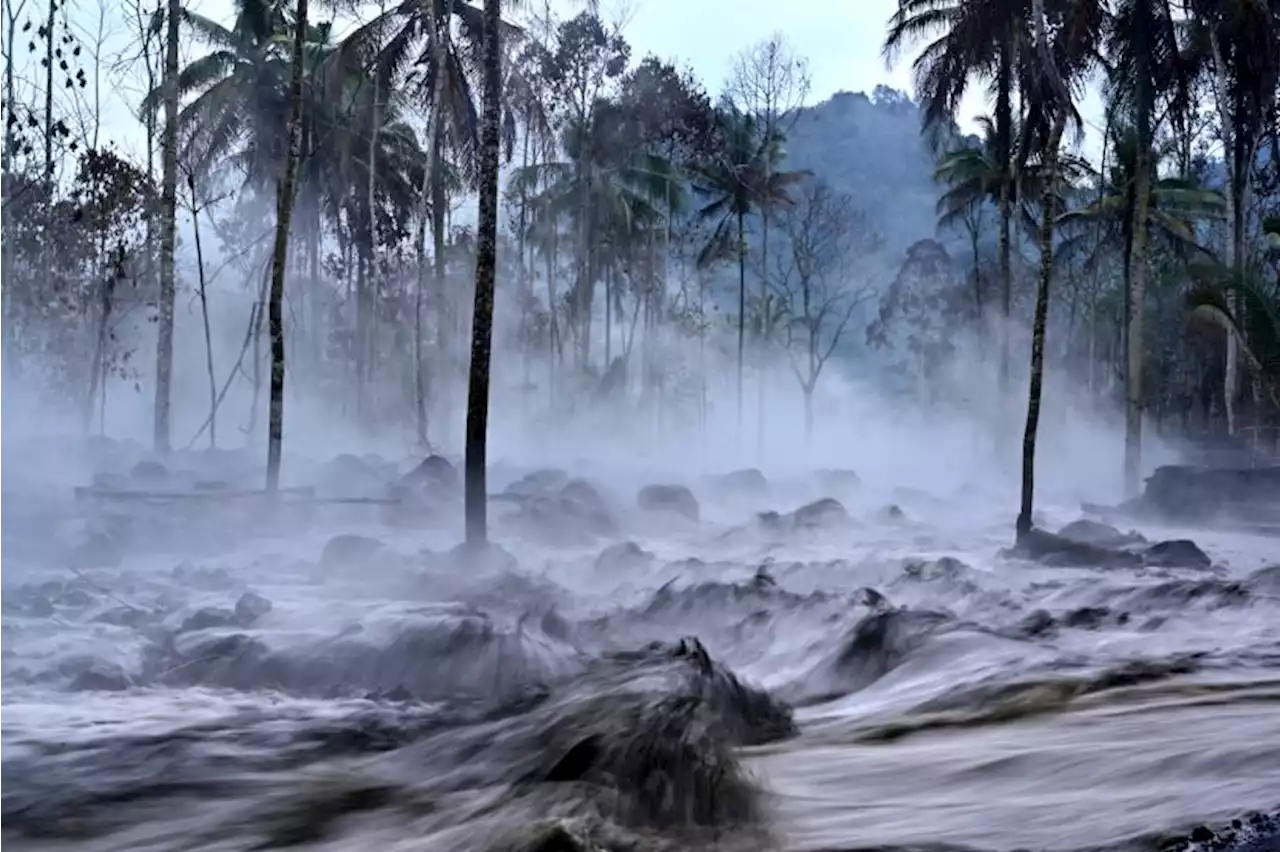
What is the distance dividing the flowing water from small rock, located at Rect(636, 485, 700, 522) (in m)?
5.45

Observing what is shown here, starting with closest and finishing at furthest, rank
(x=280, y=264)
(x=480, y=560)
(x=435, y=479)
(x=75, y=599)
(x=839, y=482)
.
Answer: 1. (x=75, y=599)
2. (x=480, y=560)
3. (x=280, y=264)
4. (x=435, y=479)
5. (x=839, y=482)

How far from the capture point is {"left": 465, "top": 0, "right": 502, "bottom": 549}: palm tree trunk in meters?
13.5

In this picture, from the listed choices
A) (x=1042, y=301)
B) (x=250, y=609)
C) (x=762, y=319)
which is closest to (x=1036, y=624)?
(x=1042, y=301)

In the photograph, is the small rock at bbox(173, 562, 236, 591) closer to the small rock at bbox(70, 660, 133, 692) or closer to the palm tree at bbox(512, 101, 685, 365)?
the small rock at bbox(70, 660, 133, 692)

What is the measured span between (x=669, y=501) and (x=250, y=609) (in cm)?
1116

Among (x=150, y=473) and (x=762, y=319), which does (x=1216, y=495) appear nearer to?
(x=150, y=473)

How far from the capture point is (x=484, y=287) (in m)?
13.5

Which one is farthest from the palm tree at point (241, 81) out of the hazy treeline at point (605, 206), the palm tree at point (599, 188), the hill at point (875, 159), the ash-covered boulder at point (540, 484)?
the hill at point (875, 159)

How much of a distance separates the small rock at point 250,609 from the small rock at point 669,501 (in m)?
10.4

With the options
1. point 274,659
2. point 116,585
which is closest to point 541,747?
point 274,659

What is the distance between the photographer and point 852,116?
159500 mm

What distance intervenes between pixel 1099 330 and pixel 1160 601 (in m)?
44.0

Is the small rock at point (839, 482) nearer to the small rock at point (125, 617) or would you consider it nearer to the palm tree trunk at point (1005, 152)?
the palm tree trunk at point (1005, 152)

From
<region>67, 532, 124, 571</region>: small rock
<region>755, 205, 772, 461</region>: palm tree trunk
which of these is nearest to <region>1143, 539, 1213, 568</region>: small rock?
<region>67, 532, 124, 571</region>: small rock
